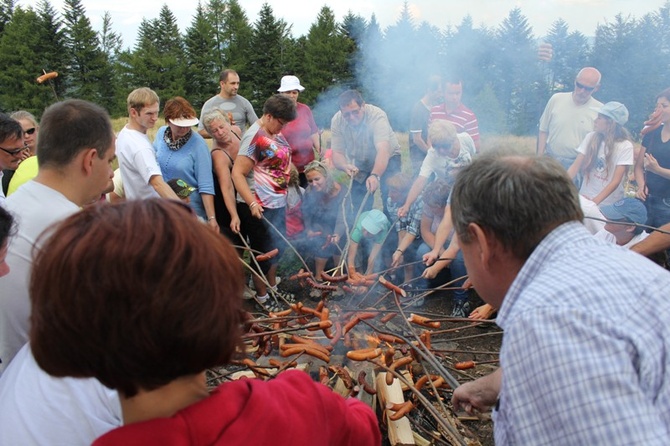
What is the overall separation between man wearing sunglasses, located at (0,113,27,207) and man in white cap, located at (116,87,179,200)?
0.90 meters

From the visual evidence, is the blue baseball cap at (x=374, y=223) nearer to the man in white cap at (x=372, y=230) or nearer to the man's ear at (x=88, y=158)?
the man in white cap at (x=372, y=230)

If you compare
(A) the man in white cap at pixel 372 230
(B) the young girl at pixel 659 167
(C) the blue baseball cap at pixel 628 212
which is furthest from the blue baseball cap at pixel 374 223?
(B) the young girl at pixel 659 167

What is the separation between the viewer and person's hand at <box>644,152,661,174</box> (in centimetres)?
490

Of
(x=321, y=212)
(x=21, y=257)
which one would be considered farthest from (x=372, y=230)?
(x=21, y=257)

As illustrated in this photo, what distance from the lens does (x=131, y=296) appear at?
891mm

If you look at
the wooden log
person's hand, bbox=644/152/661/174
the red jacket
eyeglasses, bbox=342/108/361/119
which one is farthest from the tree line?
the red jacket

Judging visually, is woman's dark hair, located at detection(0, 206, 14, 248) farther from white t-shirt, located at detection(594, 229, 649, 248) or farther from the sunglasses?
white t-shirt, located at detection(594, 229, 649, 248)

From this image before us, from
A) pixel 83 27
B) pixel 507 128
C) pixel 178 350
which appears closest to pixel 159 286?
pixel 178 350

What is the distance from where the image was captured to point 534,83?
11430 millimetres

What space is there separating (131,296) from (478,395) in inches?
55.1

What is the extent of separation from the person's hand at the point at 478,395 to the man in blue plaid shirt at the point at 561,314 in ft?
1.52

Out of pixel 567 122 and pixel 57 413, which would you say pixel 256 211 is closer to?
pixel 57 413

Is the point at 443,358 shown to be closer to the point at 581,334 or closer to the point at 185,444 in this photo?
the point at 581,334

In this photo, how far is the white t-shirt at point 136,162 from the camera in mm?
4109
